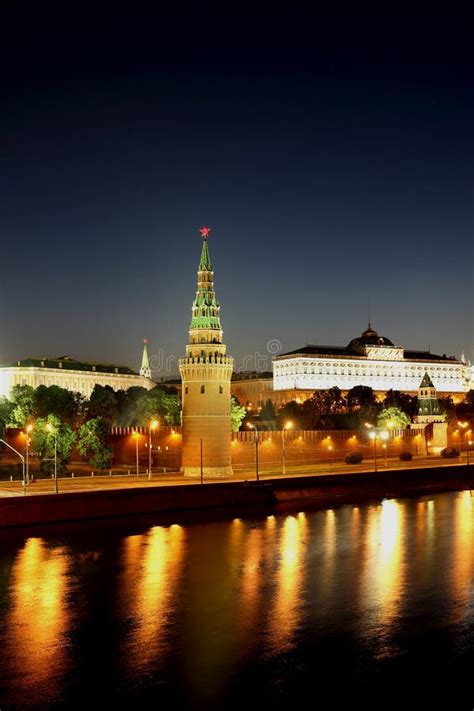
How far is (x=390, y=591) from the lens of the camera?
3266 centimetres

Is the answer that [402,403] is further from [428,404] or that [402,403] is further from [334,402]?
[428,404]

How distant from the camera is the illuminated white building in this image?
182750 millimetres

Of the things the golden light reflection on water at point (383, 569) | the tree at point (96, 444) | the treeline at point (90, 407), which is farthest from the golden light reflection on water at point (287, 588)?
the treeline at point (90, 407)

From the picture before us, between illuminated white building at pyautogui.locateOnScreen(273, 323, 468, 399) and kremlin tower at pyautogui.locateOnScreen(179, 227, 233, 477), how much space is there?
108985 mm

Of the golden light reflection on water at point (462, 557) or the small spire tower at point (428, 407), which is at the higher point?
the small spire tower at point (428, 407)

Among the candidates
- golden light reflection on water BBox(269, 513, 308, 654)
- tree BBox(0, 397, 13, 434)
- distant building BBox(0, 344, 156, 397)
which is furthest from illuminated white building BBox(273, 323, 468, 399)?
golden light reflection on water BBox(269, 513, 308, 654)

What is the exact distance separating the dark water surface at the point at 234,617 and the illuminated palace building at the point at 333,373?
132728 millimetres

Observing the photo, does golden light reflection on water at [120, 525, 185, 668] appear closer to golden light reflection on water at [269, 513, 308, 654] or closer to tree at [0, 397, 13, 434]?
golden light reflection on water at [269, 513, 308, 654]

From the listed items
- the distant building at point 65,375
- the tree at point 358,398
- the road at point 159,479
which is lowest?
the road at point 159,479

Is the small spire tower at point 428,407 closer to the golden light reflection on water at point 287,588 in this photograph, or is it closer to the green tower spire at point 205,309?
the green tower spire at point 205,309

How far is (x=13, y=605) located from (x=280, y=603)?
8505mm

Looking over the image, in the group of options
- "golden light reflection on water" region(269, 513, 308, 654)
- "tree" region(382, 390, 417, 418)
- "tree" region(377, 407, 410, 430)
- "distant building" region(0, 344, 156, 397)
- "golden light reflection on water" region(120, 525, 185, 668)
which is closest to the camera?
"golden light reflection on water" region(120, 525, 185, 668)

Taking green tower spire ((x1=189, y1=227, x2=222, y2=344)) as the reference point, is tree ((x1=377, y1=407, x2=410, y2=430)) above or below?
below

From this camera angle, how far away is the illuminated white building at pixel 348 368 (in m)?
183
